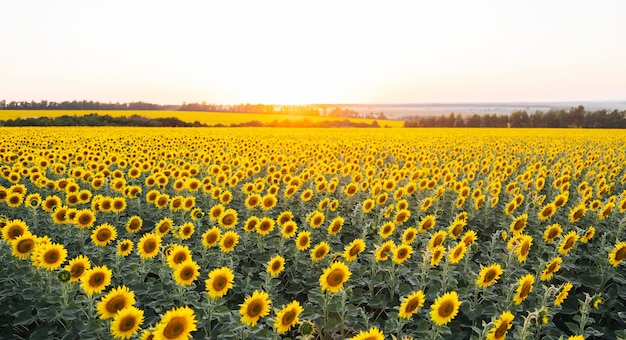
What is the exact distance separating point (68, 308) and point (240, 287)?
1.88 m

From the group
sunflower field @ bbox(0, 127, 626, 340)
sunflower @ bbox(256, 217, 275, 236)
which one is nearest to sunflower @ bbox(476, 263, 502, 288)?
sunflower field @ bbox(0, 127, 626, 340)

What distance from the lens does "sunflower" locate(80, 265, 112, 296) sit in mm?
4090

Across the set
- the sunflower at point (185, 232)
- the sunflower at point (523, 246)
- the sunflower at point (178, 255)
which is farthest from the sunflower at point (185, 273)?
the sunflower at point (523, 246)

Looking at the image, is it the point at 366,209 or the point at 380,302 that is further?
the point at 366,209

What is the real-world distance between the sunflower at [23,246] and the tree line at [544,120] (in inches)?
2909

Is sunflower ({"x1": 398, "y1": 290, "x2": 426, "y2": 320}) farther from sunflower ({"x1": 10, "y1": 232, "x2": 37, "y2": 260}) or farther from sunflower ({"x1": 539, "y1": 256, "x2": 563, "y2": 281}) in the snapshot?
sunflower ({"x1": 10, "y1": 232, "x2": 37, "y2": 260})

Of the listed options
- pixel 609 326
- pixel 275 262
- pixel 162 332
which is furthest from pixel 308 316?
pixel 609 326

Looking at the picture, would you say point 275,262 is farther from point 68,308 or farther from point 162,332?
point 68,308

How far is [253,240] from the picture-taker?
6.86 meters

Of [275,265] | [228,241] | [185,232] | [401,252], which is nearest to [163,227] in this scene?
[185,232]

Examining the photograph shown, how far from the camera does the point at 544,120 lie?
238ft

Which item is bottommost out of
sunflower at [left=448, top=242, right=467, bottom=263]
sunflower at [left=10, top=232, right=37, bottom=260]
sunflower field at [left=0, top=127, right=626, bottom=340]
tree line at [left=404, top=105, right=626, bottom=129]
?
sunflower field at [left=0, top=127, right=626, bottom=340]

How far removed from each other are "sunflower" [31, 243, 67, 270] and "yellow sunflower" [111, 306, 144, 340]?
4.83 feet

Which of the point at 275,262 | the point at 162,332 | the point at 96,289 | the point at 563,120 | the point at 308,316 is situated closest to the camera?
the point at 162,332
